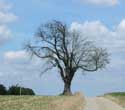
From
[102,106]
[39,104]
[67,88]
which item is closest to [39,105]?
[39,104]

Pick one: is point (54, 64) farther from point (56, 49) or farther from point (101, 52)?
point (101, 52)

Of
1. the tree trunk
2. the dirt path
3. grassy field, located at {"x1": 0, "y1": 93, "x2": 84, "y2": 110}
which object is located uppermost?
the tree trunk

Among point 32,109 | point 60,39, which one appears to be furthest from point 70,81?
point 32,109

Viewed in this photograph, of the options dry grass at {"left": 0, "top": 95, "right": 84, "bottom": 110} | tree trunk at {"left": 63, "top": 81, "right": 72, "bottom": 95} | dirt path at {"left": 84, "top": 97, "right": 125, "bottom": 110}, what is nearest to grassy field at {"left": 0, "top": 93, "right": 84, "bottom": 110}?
dry grass at {"left": 0, "top": 95, "right": 84, "bottom": 110}

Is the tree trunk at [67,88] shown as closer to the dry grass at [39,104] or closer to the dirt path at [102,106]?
the dirt path at [102,106]

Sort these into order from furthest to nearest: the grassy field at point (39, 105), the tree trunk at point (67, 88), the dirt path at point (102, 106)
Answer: the tree trunk at point (67, 88) < the dirt path at point (102, 106) < the grassy field at point (39, 105)

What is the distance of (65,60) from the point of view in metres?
78.1

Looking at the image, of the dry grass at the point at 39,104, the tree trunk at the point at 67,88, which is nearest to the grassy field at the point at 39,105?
the dry grass at the point at 39,104

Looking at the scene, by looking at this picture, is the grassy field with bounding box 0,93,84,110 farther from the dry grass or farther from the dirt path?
the dirt path

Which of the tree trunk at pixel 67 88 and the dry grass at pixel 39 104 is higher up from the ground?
the tree trunk at pixel 67 88

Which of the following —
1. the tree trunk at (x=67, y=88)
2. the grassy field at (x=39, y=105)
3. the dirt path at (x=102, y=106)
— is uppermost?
the tree trunk at (x=67, y=88)

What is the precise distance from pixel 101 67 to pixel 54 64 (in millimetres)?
7647

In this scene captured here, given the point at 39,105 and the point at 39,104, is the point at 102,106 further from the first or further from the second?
the point at 39,105

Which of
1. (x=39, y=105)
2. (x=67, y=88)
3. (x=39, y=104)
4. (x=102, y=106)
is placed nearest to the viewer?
(x=39, y=105)
